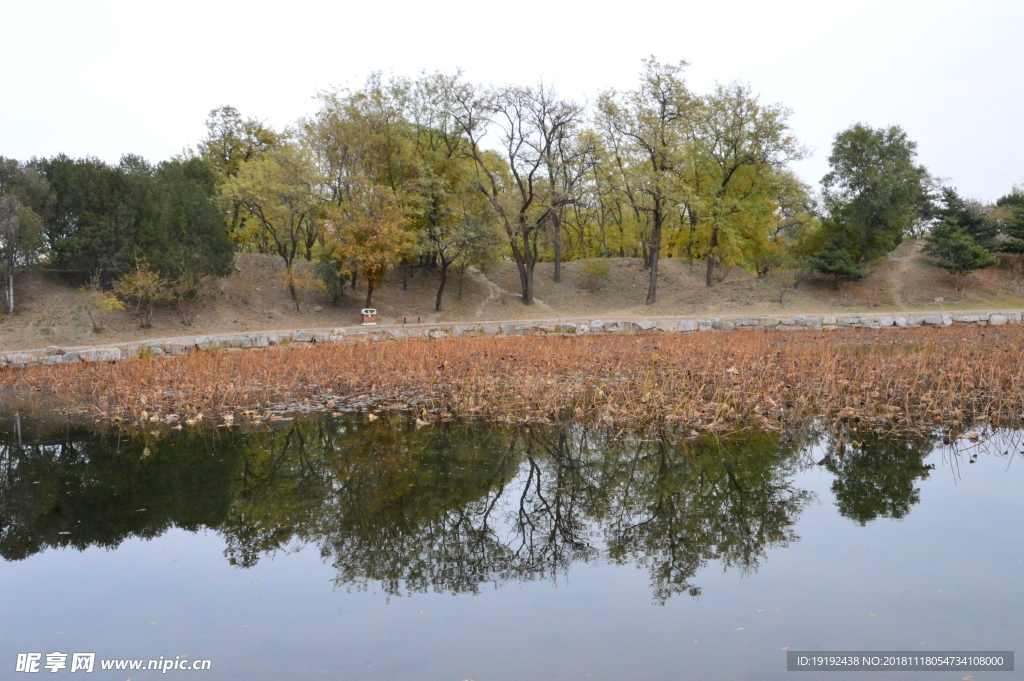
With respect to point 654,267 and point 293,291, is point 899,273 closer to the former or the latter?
point 654,267

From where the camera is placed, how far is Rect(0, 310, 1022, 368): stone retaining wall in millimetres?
20484

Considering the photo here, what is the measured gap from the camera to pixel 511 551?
612 centimetres

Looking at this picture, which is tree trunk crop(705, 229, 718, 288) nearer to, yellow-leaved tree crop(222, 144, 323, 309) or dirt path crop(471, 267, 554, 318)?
dirt path crop(471, 267, 554, 318)

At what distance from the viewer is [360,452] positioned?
9.09 meters

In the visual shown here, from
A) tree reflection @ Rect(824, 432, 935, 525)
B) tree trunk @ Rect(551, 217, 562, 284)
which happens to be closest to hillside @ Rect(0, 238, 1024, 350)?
tree trunk @ Rect(551, 217, 562, 284)

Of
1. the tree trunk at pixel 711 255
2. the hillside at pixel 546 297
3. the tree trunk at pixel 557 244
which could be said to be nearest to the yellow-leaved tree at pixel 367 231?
the hillside at pixel 546 297

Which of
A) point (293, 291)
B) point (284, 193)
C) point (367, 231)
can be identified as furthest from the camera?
point (293, 291)

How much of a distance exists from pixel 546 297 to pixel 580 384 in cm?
2610

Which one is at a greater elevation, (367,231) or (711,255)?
(367,231)

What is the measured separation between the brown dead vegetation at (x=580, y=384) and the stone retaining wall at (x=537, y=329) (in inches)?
123

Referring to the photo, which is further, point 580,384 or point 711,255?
point 711,255

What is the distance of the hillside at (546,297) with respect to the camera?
93.7 feet

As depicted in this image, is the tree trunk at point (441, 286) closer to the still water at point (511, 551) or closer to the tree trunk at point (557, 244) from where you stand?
the tree trunk at point (557, 244)

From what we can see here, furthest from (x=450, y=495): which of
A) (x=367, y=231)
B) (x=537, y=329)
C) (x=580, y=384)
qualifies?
(x=367, y=231)
